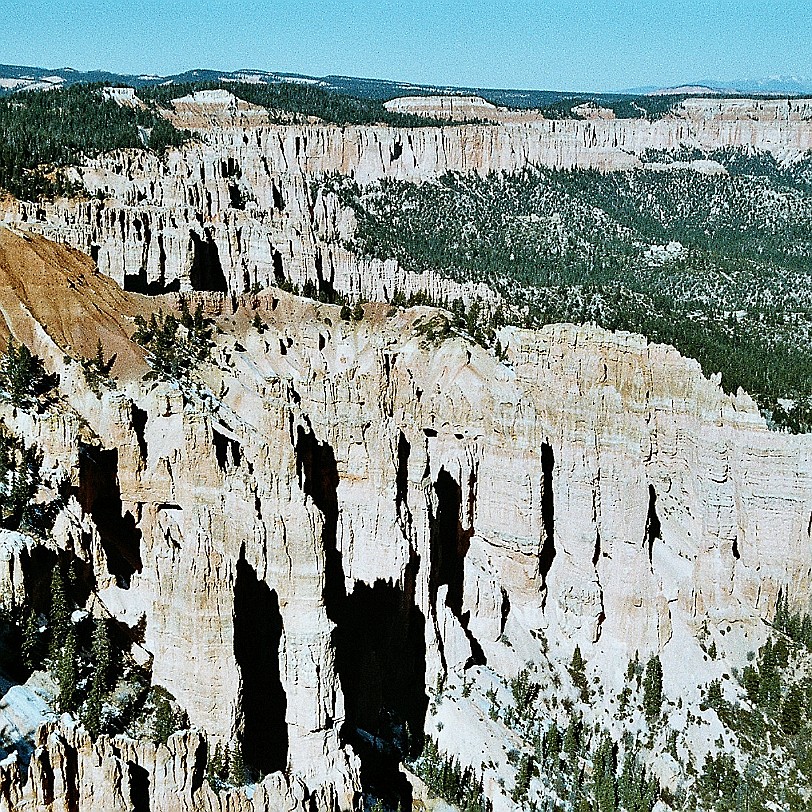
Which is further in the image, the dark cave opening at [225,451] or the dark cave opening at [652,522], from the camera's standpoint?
the dark cave opening at [652,522]

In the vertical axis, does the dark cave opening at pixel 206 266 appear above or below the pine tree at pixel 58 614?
above

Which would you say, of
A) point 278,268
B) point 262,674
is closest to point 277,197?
point 278,268

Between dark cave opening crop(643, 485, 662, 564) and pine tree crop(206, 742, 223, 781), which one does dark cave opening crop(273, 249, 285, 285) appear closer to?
dark cave opening crop(643, 485, 662, 564)

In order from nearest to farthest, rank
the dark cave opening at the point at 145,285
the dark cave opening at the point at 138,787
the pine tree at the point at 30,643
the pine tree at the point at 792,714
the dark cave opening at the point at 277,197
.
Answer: the dark cave opening at the point at 138,787
the pine tree at the point at 30,643
the pine tree at the point at 792,714
the dark cave opening at the point at 145,285
the dark cave opening at the point at 277,197

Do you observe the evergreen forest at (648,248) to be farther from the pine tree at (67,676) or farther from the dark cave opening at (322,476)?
the pine tree at (67,676)

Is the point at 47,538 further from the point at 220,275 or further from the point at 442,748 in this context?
the point at 220,275

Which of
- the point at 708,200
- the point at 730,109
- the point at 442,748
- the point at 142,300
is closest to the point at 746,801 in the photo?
the point at 442,748

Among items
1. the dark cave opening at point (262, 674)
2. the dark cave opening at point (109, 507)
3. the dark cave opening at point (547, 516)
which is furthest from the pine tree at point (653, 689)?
A: the dark cave opening at point (109, 507)
